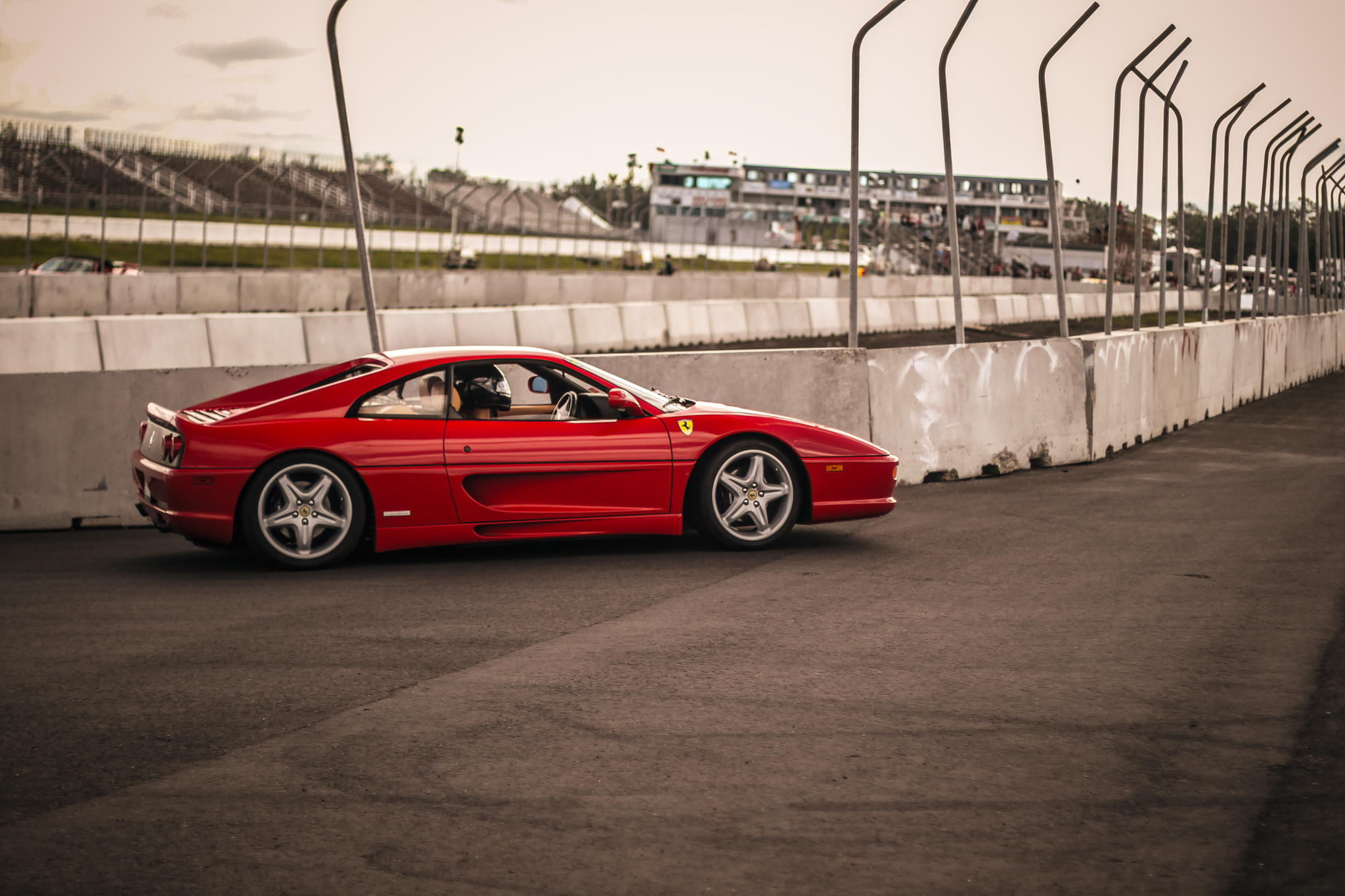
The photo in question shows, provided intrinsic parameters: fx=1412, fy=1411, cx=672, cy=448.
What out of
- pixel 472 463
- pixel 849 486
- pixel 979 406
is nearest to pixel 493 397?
pixel 472 463

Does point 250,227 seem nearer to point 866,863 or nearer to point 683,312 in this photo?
point 683,312

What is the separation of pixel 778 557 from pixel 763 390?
3.68 metres

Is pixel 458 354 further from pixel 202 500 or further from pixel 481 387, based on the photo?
pixel 202 500

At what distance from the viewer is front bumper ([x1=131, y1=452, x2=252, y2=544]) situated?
24.1 ft

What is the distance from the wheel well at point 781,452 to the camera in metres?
8.02

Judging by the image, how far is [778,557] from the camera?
8.03 metres

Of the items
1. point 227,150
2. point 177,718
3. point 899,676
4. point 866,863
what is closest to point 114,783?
point 177,718

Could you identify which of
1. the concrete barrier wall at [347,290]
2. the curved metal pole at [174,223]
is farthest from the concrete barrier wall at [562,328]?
the curved metal pole at [174,223]

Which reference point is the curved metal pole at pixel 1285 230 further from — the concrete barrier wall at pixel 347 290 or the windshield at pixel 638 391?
the windshield at pixel 638 391

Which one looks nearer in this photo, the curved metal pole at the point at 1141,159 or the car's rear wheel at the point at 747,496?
the car's rear wheel at the point at 747,496

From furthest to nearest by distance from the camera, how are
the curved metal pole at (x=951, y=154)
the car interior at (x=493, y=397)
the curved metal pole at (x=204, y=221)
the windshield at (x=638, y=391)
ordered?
the curved metal pole at (x=204, y=221)
the curved metal pole at (x=951, y=154)
the windshield at (x=638, y=391)
the car interior at (x=493, y=397)

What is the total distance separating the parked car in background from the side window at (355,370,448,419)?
25.1 metres

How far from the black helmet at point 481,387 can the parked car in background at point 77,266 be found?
25090mm

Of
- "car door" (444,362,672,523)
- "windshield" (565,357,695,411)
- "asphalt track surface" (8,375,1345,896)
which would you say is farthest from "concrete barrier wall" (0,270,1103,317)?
"car door" (444,362,672,523)
